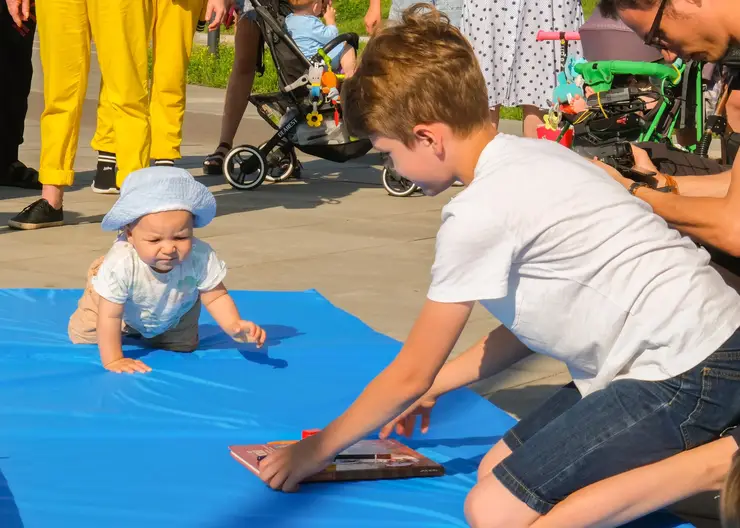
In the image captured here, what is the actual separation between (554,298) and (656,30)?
0.74 meters

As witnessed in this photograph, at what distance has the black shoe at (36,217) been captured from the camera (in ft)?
20.1

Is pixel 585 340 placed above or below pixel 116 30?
above

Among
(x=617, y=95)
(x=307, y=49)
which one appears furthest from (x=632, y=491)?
(x=307, y=49)

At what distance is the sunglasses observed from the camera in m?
2.80

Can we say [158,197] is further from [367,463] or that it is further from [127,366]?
[367,463]

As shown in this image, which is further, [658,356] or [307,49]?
[307,49]

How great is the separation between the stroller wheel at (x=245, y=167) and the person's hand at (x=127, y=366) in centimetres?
384

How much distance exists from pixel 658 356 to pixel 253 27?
19.3 feet

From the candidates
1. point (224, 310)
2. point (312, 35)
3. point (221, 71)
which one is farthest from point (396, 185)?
point (221, 71)

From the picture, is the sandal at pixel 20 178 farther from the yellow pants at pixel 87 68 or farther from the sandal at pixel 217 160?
the yellow pants at pixel 87 68

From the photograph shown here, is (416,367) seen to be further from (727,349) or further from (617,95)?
(617,95)

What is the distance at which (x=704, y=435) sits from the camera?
103 inches

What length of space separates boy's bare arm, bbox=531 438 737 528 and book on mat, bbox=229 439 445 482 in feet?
1.65

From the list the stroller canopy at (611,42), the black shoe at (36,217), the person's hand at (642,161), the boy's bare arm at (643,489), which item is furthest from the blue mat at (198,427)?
the stroller canopy at (611,42)
